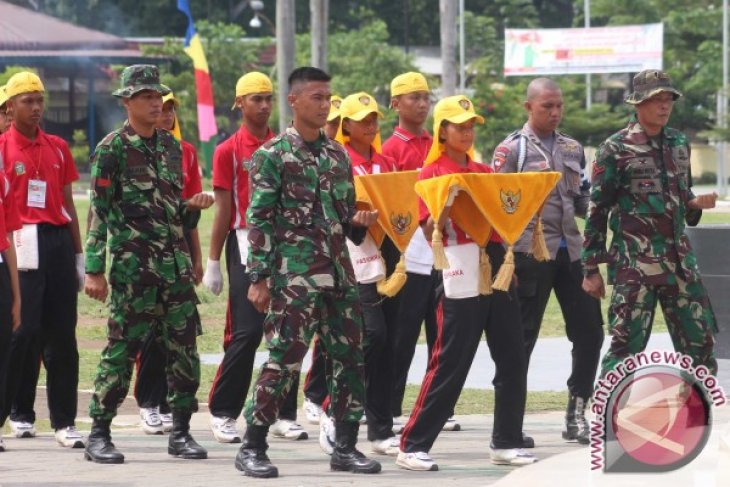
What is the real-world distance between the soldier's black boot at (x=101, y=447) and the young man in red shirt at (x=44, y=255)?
1.86ft

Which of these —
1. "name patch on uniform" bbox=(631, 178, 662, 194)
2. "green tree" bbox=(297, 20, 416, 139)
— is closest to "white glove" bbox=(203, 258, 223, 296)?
"name patch on uniform" bbox=(631, 178, 662, 194)

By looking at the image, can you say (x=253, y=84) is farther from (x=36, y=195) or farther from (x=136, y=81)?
(x=36, y=195)

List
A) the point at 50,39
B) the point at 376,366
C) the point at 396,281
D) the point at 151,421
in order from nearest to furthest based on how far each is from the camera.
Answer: the point at 396,281
the point at 376,366
the point at 151,421
the point at 50,39

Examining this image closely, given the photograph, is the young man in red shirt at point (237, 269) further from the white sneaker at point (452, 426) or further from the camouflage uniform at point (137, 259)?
the white sneaker at point (452, 426)

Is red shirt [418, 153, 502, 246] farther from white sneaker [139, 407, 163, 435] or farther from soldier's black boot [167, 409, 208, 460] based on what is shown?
white sneaker [139, 407, 163, 435]

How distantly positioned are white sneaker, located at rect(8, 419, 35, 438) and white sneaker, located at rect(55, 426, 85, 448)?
1.24 ft

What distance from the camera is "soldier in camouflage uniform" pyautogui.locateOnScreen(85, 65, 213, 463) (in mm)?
8742

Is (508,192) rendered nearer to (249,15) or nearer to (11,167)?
(11,167)

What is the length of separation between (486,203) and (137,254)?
1863 millimetres

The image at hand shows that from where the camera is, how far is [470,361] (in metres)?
Answer: 8.46

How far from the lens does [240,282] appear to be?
948 centimetres

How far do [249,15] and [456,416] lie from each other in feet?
212

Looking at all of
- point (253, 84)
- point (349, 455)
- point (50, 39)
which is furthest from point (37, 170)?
point (50, 39)

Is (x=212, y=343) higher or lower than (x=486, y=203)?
lower
